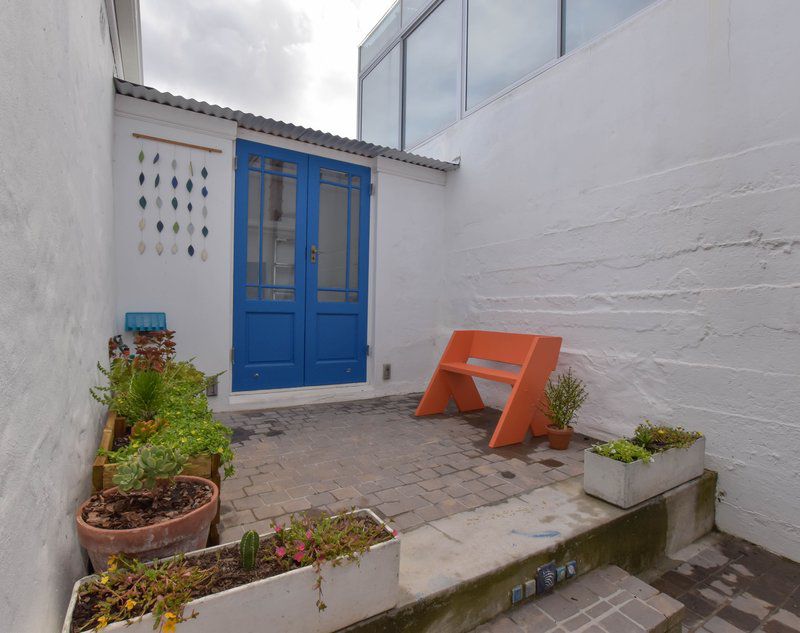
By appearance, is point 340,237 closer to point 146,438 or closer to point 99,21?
point 99,21

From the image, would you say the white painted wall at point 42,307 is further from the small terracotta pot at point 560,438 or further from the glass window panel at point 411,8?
the glass window panel at point 411,8

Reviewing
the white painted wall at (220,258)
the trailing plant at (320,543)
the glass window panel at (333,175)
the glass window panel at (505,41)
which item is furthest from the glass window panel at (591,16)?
the trailing plant at (320,543)

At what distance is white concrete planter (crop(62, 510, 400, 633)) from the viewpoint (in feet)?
4.27

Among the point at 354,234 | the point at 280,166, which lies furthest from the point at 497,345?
the point at 280,166

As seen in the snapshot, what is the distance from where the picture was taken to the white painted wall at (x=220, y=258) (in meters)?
4.06

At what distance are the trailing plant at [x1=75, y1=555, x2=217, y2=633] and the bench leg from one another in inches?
130

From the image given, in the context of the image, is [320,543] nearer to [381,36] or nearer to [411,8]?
[411,8]

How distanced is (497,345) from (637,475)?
2169 mm

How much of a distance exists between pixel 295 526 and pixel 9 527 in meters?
0.87

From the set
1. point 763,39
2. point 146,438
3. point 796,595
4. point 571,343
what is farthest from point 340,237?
point 796,595

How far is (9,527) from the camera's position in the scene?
102 centimetres

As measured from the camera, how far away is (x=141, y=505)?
1689 millimetres

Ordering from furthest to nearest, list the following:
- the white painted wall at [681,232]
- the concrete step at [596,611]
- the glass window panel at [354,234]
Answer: the glass window panel at [354,234]
the white painted wall at [681,232]
the concrete step at [596,611]

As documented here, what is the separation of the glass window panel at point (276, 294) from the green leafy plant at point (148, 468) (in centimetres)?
327
